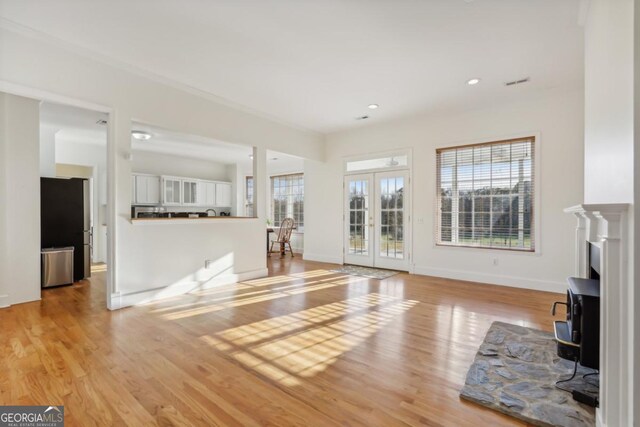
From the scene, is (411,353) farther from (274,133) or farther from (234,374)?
(274,133)

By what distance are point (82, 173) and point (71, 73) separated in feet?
15.5

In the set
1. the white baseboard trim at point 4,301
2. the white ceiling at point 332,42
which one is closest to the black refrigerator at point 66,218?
the white baseboard trim at point 4,301

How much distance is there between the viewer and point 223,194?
909 centimetres

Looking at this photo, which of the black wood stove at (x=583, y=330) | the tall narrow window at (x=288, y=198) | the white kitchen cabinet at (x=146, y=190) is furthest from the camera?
the tall narrow window at (x=288, y=198)

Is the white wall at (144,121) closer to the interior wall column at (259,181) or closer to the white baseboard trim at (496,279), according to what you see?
the interior wall column at (259,181)

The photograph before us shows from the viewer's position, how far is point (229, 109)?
482 centimetres

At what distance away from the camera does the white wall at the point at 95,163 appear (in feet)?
20.8

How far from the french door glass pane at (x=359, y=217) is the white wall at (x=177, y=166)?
4522mm

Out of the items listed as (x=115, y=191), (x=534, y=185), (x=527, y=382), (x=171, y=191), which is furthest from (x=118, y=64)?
(x=534, y=185)

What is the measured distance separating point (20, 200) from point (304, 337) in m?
4.01

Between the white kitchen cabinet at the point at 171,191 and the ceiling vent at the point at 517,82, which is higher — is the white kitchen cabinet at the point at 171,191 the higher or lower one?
the lower one

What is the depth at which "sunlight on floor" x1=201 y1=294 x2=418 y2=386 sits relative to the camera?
7.65 ft

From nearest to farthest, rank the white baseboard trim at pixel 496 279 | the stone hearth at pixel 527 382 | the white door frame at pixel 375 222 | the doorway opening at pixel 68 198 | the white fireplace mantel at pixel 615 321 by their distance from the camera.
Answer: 1. the white fireplace mantel at pixel 615 321
2. the stone hearth at pixel 527 382
3. the white baseboard trim at pixel 496 279
4. the doorway opening at pixel 68 198
5. the white door frame at pixel 375 222

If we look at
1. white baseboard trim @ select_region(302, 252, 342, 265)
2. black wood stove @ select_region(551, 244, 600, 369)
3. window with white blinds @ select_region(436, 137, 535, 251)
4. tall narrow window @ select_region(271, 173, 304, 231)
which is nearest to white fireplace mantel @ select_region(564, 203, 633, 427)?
black wood stove @ select_region(551, 244, 600, 369)
